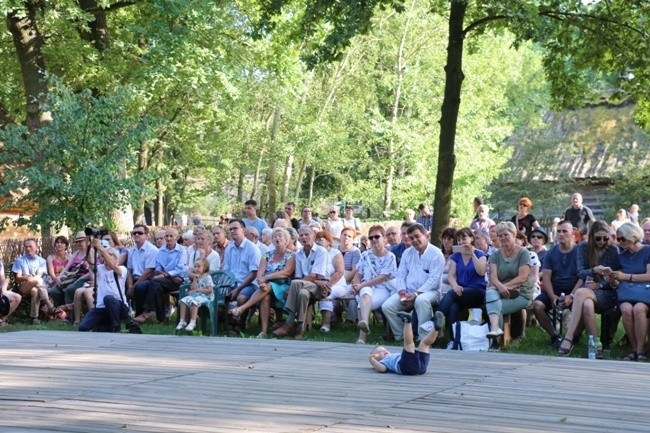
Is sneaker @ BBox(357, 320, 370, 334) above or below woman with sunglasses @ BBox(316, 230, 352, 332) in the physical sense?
below

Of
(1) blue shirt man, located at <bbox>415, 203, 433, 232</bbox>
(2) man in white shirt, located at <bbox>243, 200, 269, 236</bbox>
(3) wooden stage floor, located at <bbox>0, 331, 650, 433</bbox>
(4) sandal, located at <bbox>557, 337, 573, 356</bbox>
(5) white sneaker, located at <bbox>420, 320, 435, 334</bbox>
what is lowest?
(3) wooden stage floor, located at <bbox>0, 331, 650, 433</bbox>

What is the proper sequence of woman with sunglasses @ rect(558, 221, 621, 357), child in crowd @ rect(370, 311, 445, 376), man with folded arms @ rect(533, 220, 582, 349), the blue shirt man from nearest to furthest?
child in crowd @ rect(370, 311, 445, 376) → woman with sunglasses @ rect(558, 221, 621, 357) → man with folded arms @ rect(533, 220, 582, 349) → the blue shirt man

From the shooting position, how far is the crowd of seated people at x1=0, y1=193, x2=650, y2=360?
12.5 m

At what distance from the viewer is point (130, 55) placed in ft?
89.9

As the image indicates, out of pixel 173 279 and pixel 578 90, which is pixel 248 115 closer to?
pixel 578 90

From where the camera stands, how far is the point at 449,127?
18.2m

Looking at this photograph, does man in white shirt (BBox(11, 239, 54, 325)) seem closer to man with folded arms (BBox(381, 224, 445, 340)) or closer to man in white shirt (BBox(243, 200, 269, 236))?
man in white shirt (BBox(243, 200, 269, 236))

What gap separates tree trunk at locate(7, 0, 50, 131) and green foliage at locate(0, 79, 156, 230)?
17.4 feet

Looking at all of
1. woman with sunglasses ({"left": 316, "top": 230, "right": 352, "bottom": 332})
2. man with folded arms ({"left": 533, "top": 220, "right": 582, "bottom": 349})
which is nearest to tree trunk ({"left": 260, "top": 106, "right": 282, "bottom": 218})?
woman with sunglasses ({"left": 316, "top": 230, "right": 352, "bottom": 332})

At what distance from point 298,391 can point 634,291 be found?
4905mm

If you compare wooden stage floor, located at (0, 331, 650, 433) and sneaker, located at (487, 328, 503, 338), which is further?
sneaker, located at (487, 328, 503, 338)

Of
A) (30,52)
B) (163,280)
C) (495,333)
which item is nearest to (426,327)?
(495,333)

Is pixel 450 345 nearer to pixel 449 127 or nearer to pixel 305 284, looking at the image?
pixel 305 284

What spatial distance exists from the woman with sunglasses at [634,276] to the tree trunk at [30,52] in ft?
51.3
